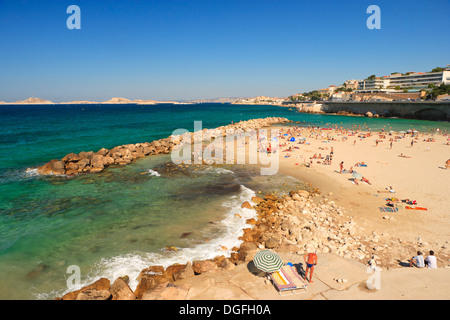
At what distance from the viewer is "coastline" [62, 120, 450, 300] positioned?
7754 mm

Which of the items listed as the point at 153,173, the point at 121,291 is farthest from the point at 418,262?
the point at 153,173

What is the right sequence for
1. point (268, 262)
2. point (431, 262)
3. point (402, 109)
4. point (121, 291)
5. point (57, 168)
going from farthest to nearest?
point (402, 109) → point (57, 168) → point (431, 262) → point (121, 291) → point (268, 262)

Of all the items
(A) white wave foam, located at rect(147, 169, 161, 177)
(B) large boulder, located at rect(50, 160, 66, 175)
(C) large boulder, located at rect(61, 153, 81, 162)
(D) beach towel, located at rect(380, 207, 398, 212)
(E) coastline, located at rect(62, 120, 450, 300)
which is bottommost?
(E) coastline, located at rect(62, 120, 450, 300)

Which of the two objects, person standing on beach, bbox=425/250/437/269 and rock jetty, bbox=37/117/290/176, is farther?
rock jetty, bbox=37/117/290/176

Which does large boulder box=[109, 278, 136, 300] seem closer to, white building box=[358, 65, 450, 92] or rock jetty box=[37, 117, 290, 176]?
rock jetty box=[37, 117, 290, 176]

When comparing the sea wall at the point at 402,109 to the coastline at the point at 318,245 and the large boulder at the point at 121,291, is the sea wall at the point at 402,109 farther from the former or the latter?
the large boulder at the point at 121,291

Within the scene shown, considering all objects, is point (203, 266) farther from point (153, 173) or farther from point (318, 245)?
point (153, 173)

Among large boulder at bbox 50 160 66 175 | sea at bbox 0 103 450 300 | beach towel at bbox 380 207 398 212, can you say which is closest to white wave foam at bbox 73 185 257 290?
sea at bbox 0 103 450 300

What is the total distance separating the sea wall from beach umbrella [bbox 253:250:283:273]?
3127 inches

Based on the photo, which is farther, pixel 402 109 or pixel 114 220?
pixel 402 109

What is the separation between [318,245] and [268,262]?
3.83 m

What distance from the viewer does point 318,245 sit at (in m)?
10.6
